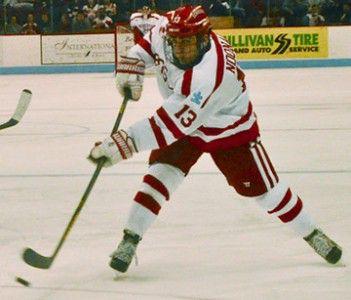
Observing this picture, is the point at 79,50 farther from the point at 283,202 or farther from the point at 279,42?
the point at 283,202

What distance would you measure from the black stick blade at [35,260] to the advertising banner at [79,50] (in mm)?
11445

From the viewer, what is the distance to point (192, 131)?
2.82 meters

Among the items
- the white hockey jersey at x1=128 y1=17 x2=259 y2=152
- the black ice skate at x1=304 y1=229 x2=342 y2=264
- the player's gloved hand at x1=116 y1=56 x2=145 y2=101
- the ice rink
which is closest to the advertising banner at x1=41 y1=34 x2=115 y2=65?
the ice rink

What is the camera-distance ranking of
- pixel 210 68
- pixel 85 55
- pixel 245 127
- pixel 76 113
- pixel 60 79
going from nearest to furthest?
pixel 210 68, pixel 245 127, pixel 76 113, pixel 60 79, pixel 85 55

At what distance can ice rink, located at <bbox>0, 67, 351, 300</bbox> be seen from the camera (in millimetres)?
2812

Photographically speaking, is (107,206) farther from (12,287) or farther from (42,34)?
(42,34)

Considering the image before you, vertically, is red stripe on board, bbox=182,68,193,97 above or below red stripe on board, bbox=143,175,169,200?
above

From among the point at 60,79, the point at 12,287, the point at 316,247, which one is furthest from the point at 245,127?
the point at 60,79

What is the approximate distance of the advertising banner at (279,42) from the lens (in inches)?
552

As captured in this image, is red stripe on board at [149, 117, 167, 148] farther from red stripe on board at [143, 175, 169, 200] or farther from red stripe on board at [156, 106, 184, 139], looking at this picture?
A: red stripe on board at [143, 175, 169, 200]

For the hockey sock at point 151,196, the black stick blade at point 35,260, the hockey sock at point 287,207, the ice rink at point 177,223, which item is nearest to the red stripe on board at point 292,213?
the hockey sock at point 287,207

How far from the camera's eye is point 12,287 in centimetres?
280

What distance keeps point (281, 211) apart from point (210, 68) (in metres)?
0.56

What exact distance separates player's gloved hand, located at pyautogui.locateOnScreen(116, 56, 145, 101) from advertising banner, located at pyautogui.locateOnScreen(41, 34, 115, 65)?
11057 millimetres
